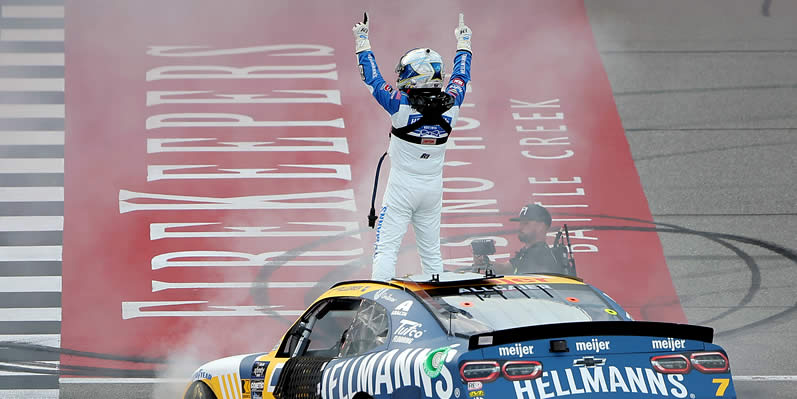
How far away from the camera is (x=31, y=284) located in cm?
1122

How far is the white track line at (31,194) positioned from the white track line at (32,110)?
1.37 metres

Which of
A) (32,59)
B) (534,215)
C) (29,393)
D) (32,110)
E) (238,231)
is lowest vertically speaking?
(29,393)

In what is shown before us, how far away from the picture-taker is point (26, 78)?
1455cm

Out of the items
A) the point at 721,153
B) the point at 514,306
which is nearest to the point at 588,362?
the point at 514,306

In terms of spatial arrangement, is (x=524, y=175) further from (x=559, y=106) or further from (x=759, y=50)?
(x=759, y=50)

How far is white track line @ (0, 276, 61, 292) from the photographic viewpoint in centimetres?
1115

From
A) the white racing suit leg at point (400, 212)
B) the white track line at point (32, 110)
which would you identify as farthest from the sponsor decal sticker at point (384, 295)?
the white track line at point (32, 110)

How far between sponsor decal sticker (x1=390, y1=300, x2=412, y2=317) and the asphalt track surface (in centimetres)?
384

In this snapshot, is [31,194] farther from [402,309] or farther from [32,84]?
[402,309]

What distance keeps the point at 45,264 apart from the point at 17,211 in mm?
1175

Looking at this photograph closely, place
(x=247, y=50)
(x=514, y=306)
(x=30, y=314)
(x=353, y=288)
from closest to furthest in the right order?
(x=514, y=306) → (x=353, y=288) → (x=30, y=314) → (x=247, y=50)

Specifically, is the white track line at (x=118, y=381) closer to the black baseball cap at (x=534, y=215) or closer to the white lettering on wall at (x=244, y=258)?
the white lettering on wall at (x=244, y=258)

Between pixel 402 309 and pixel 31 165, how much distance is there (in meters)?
8.67

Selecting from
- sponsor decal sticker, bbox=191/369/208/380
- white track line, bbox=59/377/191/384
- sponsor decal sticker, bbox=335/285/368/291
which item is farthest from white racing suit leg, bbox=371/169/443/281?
white track line, bbox=59/377/191/384
